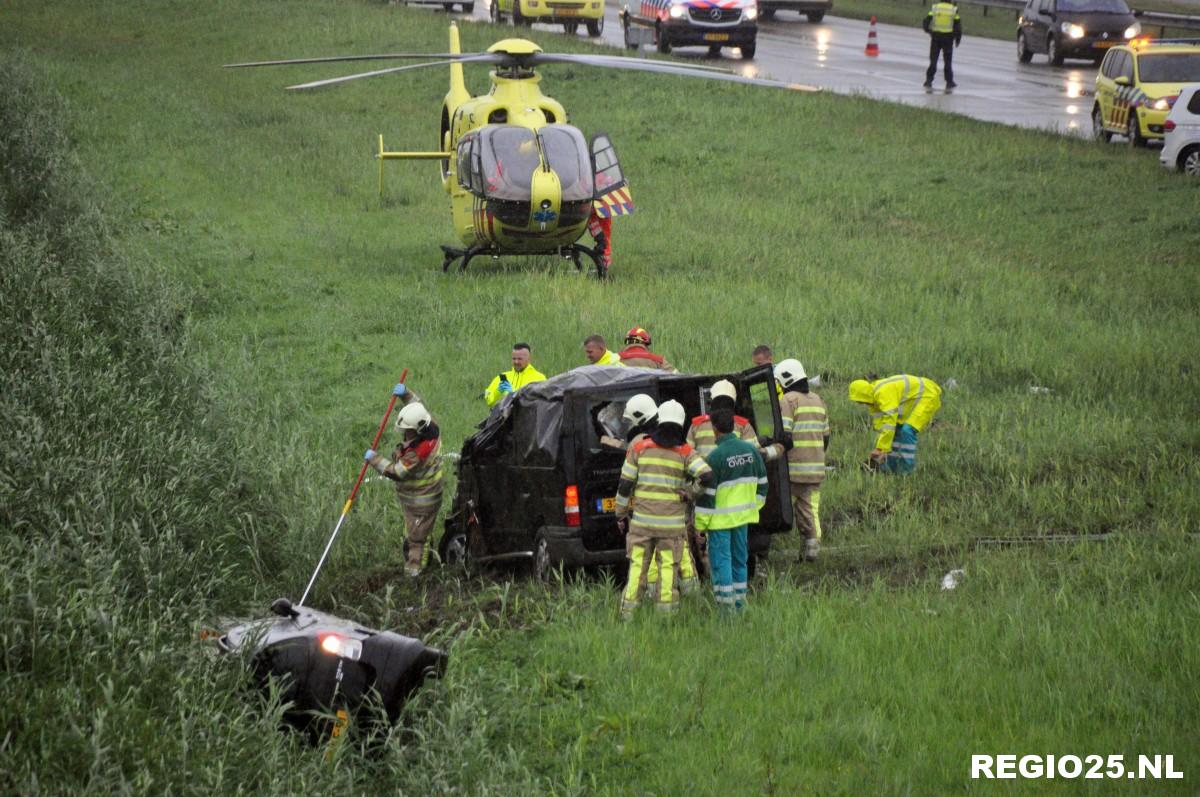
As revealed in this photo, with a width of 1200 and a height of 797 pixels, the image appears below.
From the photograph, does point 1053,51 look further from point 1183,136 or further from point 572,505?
point 572,505

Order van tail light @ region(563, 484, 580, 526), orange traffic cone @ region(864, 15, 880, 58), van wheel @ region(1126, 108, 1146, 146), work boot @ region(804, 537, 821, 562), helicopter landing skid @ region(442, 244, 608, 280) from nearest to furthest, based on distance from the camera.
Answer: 1. van tail light @ region(563, 484, 580, 526)
2. work boot @ region(804, 537, 821, 562)
3. helicopter landing skid @ region(442, 244, 608, 280)
4. van wheel @ region(1126, 108, 1146, 146)
5. orange traffic cone @ region(864, 15, 880, 58)

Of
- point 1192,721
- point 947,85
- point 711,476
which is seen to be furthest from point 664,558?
point 947,85

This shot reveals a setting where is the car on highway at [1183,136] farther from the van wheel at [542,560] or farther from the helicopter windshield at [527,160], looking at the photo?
the van wheel at [542,560]

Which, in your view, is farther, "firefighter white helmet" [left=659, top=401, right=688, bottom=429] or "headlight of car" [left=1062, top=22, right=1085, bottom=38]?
"headlight of car" [left=1062, top=22, right=1085, bottom=38]

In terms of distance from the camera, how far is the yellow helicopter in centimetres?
2219

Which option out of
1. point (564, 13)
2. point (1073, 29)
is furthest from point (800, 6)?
point (1073, 29)

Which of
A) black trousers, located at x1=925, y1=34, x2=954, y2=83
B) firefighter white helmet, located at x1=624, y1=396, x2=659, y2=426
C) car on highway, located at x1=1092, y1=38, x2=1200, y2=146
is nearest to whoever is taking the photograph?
firefighter white helmet, located at x1=624, y1=396, x2=659, y2=426

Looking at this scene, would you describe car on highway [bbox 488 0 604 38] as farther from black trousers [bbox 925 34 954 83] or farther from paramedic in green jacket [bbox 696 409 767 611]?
paramedic in green jacket [bbox 696 409 767 611]

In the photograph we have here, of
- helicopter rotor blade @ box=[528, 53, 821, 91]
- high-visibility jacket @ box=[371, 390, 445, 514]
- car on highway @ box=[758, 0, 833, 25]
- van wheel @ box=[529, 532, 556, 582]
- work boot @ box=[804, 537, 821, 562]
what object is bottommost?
work boot @ box=[804, 537, 821, 562]

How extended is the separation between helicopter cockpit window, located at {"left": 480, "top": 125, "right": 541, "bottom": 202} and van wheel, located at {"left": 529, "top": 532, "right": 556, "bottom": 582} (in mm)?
11082

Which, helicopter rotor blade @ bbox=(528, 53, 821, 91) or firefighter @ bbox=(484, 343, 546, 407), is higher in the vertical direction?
helicopter rotor blade @ bbox=(528, 53, 821, 91)

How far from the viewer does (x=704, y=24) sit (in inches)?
1633

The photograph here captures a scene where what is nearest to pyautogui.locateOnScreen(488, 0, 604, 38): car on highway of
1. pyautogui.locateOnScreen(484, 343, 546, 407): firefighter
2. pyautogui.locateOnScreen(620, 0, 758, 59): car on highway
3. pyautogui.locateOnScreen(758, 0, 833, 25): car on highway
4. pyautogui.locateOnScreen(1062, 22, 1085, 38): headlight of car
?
pyautogui.locateOnScreen(620, 0, 758, 59): car on highway

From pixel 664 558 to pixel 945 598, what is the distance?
1.96 meters
